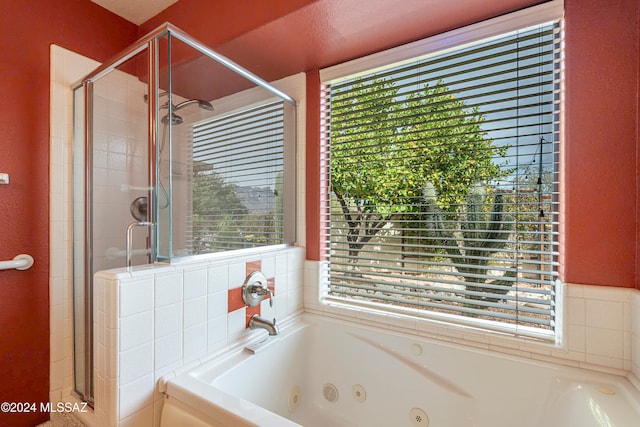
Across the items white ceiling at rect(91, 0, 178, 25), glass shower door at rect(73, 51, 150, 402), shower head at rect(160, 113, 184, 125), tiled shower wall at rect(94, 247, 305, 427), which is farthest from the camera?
white ceiling at rect(91, 0, 178, 25)

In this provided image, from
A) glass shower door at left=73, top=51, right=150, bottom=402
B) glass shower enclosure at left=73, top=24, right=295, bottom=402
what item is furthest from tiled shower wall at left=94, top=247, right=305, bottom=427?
glass shower door at left=73, top=51, right=150, bottom=402

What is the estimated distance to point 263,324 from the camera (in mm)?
1403

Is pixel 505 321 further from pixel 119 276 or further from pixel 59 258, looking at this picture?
pixel 59 258

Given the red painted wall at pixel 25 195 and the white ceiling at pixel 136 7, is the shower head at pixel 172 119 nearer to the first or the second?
the red painted wall at pixel 25 195

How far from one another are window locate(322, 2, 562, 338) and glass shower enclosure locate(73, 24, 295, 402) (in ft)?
2.24

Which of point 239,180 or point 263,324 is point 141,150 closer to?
point 239,180

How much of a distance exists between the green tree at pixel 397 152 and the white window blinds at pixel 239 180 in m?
0.37

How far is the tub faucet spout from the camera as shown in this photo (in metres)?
1.37

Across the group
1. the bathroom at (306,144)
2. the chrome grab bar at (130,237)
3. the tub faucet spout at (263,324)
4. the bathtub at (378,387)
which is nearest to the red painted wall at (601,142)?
the bathroom at (306,144)

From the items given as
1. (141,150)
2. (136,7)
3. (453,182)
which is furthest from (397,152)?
(136,7)

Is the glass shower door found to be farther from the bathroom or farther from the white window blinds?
the white window blinds

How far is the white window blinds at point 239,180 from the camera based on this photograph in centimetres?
139

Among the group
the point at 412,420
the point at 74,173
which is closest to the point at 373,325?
the point at 412,420

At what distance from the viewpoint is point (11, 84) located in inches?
55.4
